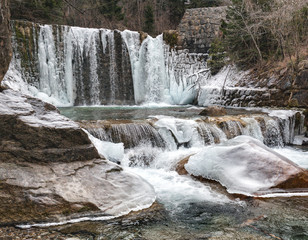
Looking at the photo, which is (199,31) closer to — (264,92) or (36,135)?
(264,92)

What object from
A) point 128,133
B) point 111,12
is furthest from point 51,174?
point 111,12

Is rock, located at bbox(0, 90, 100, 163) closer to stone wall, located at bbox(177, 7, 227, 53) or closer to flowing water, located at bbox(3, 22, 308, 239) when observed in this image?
flowing water, located at bbox(3, 22, 308, 239)

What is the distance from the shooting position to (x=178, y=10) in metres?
24.4

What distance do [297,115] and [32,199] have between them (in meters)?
9.27

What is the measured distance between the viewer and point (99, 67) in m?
15.8

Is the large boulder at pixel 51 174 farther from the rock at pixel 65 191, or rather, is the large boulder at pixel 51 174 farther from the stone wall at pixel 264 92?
the stone wall at pixel 264 92

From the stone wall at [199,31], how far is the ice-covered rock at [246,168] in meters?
13.4

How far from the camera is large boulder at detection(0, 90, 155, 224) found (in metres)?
3.38

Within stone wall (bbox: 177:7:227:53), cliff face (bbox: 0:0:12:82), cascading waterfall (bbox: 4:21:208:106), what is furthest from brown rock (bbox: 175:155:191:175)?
stone wall (bbox: 177:7:227:53)

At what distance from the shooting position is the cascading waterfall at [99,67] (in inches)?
551

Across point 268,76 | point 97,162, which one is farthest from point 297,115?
point 97,162

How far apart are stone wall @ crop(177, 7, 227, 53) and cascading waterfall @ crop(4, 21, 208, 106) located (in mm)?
644

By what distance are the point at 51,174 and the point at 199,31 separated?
1604 cm

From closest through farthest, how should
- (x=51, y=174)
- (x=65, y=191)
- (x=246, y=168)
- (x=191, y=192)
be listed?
(x=65, y=191) < (x=51, y=174) < (x=191, y=192) < (x=246, y=168)
